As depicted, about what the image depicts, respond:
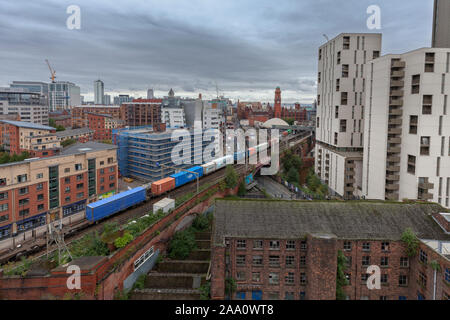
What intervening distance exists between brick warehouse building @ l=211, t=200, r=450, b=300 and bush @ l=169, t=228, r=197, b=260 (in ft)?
29.9

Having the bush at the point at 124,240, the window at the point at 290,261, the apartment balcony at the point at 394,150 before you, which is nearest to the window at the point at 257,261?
the window at the point at 290,261

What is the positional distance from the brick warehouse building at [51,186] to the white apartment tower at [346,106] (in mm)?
37469

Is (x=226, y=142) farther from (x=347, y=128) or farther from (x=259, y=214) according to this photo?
(x=259, y=214)

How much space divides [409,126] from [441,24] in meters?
20.5

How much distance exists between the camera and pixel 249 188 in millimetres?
54812

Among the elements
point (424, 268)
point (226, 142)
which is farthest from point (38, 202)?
point (226, 142)

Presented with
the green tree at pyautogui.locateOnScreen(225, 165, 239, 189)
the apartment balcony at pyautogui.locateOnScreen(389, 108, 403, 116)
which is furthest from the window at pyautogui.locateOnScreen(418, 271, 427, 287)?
the green tree at pyautogui.locateOnScreen(225, 165, 239, 189)

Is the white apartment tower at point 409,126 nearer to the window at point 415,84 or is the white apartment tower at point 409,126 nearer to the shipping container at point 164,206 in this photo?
the window at point 415,84

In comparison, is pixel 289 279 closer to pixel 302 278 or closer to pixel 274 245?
pixel 302 278

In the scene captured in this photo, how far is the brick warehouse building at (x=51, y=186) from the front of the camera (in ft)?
115

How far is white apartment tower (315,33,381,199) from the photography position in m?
47.3

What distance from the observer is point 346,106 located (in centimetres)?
4922

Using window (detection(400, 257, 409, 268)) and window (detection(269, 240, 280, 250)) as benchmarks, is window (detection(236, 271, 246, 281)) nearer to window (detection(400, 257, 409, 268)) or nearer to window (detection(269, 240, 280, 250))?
window (detection(269, 240, 280, 250))
